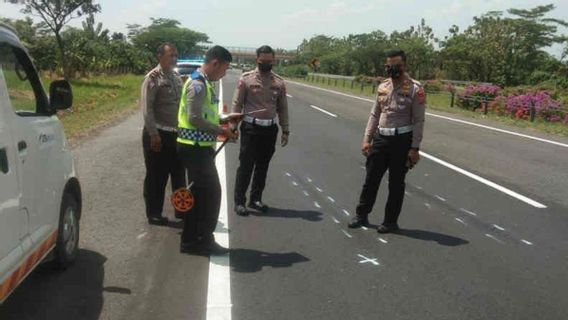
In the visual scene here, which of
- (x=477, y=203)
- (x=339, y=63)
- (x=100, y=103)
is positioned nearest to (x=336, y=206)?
(x=477, y=203)

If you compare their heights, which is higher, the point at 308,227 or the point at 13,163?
the point at 13,163

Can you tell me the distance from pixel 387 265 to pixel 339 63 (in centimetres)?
7827

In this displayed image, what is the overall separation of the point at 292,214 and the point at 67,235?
8.93 feet

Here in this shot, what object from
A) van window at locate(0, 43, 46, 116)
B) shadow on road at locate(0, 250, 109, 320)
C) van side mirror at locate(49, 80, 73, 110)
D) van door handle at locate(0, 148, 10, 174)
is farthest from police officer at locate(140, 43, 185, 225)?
van door handle at locate(0, 148, 10, 174)

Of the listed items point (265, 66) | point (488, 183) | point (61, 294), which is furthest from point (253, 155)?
point (488, 183)

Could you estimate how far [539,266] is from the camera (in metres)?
5.28

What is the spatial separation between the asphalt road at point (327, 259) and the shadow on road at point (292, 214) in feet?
0.04

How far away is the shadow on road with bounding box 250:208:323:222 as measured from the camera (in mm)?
6805

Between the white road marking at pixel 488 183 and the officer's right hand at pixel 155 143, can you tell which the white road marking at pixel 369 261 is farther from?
the white road marking at pixel 488 183

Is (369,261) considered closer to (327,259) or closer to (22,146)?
(327,259)

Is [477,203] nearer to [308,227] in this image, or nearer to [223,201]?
[308,227]

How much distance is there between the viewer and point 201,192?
17.5 feet

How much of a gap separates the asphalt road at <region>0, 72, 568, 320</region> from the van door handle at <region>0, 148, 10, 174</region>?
1.15 metres

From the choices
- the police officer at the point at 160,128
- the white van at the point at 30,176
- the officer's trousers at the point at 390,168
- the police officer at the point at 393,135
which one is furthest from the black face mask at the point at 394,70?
the white van at the point at 30,176
